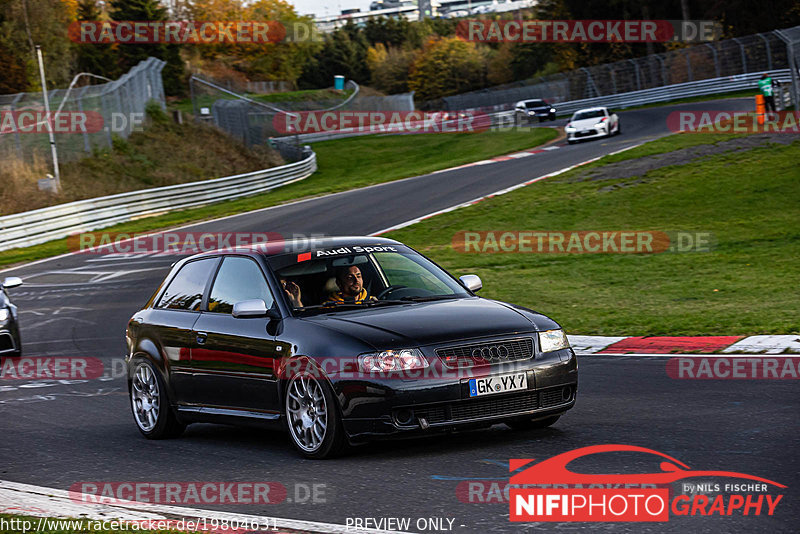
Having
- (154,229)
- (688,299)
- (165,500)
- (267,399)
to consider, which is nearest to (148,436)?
(267,399)

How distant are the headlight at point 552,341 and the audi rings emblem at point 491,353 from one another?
32 centimetres

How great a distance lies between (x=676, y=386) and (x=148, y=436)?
4375 mm

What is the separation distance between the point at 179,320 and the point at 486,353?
2858mm

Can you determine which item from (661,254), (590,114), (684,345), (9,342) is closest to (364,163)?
(590,114)

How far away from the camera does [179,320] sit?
8.54m

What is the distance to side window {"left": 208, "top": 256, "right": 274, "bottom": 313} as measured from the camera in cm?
789

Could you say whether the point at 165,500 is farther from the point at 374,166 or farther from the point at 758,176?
the point at 374,166

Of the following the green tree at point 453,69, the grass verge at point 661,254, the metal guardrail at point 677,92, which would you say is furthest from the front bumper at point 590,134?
the green tree at point 453,69

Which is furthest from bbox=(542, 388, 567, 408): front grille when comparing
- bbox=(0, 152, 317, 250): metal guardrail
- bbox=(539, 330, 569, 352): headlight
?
bbox=(0, 152, 317, 250): metal guardrail

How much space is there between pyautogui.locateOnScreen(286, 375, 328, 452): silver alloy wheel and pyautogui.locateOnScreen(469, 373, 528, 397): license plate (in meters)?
0.96

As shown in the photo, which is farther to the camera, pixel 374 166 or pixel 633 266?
pixel 374 166

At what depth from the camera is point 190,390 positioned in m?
8.29

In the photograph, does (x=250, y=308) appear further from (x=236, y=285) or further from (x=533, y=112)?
(x=533, y=112)

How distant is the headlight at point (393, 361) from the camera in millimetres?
6715
